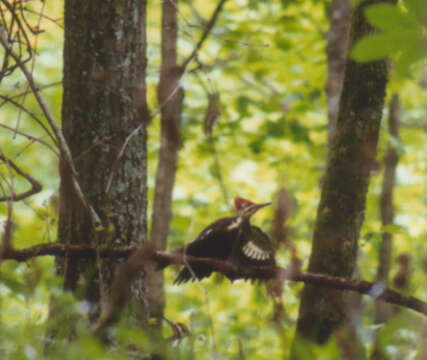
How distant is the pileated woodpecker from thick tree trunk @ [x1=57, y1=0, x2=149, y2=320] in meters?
0.29

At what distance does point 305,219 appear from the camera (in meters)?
6.68

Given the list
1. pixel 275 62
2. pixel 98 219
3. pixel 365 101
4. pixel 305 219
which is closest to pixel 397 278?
pixel 365 101

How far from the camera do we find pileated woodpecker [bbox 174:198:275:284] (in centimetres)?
200

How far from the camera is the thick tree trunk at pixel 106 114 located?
2137 mm

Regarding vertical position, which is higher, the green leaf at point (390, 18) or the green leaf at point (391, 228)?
the green leaf at point (390, 18)

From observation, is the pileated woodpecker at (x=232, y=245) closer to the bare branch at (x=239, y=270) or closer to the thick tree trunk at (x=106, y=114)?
the bare branch at (x=239, y=270)

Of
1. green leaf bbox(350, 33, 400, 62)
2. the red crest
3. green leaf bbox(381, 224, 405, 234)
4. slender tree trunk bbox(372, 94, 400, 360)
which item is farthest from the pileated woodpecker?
slender tree trunk bbox(372, 94, 400, 360)

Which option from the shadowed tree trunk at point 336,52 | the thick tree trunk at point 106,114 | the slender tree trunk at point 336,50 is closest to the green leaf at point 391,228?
the thick tree trunk at point 106,114

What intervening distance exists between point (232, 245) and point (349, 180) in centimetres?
56

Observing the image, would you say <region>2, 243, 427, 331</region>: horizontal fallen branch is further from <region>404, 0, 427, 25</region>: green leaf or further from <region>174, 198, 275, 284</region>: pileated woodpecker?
<region>404, 0, 427, 25</region>: green leaf

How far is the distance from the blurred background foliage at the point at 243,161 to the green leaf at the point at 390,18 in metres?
0.65

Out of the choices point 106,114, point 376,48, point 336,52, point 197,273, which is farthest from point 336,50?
point 376,48

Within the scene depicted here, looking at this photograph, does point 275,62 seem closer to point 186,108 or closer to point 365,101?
point 186,108

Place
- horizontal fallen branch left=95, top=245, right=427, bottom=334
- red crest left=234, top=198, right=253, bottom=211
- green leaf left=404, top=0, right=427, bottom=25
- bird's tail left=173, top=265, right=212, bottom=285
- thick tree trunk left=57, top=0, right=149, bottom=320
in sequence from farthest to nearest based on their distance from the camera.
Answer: red crest left=234, top=198, right=253, bottom=211 → thick tree trunk left=57, top=0, right=149, bottom=320 → bird's tail left=173, top=265, right=212, bottom=285 → horizontal fallen branch left=95, top=245, right=427, bottom=334 → green leaf left=404, top=0, right=427, bottom=25
